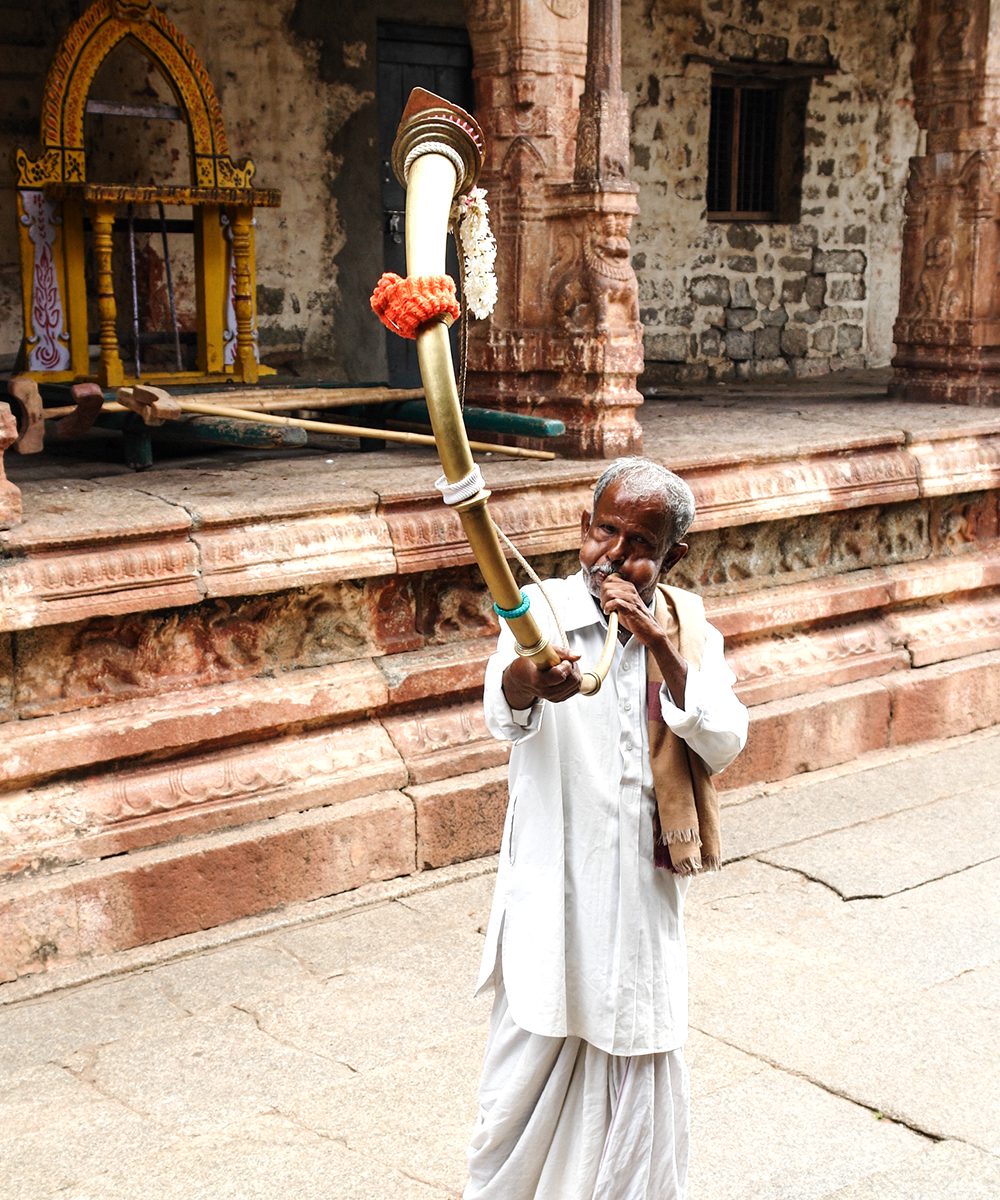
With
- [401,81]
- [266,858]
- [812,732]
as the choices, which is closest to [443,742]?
[266,858]

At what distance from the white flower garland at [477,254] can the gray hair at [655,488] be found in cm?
38

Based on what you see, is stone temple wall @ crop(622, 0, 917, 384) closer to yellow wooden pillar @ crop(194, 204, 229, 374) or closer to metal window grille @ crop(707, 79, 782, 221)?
metal window grille @ crop(707, 79, 782, 221)

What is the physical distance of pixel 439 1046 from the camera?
12.0 feet

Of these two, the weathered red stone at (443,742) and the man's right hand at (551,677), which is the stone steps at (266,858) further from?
the man's right hand at (551,677)

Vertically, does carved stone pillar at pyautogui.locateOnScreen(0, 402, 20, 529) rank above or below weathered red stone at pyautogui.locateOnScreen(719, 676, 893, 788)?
above

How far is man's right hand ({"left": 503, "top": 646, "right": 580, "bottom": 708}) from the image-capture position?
2.33 meters

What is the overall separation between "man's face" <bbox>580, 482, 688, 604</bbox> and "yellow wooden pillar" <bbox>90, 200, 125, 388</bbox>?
150 inches

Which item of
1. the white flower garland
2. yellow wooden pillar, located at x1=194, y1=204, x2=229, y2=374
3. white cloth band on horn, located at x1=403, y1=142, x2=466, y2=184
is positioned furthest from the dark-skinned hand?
yellow wooden pillar, located at x1=194, y1=204, x2=229, y2=374

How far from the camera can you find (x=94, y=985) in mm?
3980

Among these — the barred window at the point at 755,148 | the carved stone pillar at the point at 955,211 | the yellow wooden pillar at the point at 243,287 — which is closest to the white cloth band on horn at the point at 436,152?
the yellow wooden pillar at the point at 243,287

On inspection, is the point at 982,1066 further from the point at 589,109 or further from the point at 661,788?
the point at 589,109

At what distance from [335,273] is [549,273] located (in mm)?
2923

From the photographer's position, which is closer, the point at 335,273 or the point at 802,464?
the point at 802,464

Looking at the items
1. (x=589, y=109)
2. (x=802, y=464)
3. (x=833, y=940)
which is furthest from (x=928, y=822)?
(x=589, y=109)
